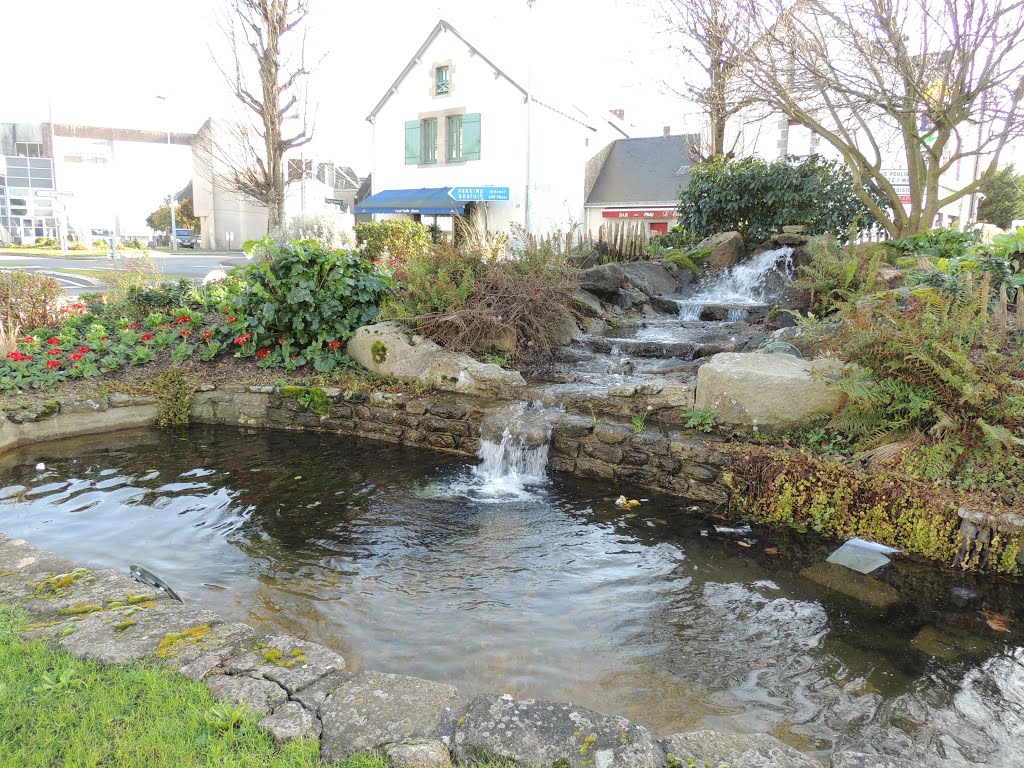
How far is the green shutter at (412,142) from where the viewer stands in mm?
25500

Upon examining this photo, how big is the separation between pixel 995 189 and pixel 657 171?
14.6 meters

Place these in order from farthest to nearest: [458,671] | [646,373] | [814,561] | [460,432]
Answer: [646,373]
[460,432]
[814,561]
[458,671]

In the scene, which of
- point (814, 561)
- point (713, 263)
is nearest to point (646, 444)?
point (814, 561)

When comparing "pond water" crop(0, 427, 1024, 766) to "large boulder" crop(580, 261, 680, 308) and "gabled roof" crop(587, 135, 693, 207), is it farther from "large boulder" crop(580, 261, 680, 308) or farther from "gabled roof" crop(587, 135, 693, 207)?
"gabled roof" crop(587, 135, 693, 207)

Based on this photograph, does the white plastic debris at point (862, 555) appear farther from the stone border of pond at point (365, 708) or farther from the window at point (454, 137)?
the window at point (454, 137)

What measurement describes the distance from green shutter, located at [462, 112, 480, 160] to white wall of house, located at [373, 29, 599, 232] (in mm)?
169

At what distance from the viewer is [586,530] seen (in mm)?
4930

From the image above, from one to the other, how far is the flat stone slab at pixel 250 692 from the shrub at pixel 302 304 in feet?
18.5

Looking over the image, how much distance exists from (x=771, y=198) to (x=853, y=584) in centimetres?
972

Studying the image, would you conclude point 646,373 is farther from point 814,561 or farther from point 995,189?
point 995,189

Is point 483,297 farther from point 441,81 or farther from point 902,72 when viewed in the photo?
point 441,81

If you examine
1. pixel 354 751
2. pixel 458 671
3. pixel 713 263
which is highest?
pixel 713 263

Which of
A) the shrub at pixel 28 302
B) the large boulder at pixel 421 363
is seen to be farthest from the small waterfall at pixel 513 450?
the shrub at pixel 28 302

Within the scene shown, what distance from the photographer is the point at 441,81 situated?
80.8 ft
